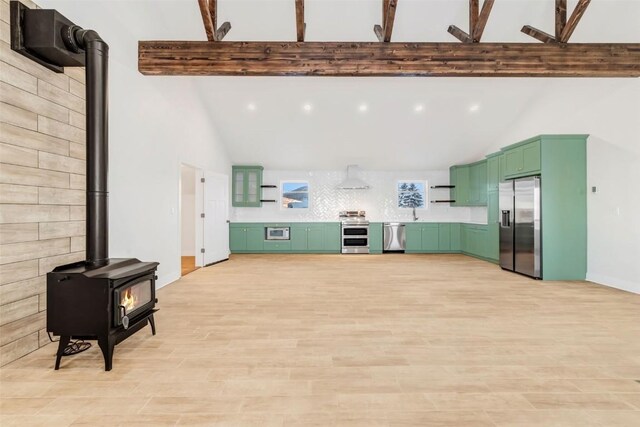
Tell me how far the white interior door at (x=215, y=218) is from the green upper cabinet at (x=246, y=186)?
1.13 m

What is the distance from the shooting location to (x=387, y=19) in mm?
3615

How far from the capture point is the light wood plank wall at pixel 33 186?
7.32 feet

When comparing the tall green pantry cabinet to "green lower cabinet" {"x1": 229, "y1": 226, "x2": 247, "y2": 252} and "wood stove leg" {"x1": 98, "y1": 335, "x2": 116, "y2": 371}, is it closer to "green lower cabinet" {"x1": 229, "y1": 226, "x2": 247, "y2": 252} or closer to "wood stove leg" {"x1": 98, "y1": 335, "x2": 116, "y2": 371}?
"wood stove leg" {"x1": 98, "y1": 335, "x2": 116, "y2": 371}

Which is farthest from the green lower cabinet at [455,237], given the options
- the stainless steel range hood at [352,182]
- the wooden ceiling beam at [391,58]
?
the wooden ceiling beam at [391,58]

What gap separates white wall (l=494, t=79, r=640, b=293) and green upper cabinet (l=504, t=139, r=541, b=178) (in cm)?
77

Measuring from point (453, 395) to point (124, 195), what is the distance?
374cm

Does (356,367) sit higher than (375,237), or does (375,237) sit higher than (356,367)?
(375,237)

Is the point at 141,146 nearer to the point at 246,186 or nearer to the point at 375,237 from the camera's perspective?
the point at 246,186

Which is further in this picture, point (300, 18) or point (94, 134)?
point (300, 18)

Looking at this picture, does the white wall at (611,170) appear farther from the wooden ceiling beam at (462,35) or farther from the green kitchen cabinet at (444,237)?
the green kitchen cabinet at (444,237)

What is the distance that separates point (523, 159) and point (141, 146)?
5955 mm

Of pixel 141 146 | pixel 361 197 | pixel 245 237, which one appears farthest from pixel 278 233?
pixel 141 146

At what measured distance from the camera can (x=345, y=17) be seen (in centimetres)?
458

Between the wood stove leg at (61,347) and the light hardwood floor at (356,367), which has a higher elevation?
the wood stove leg at (61,347)
